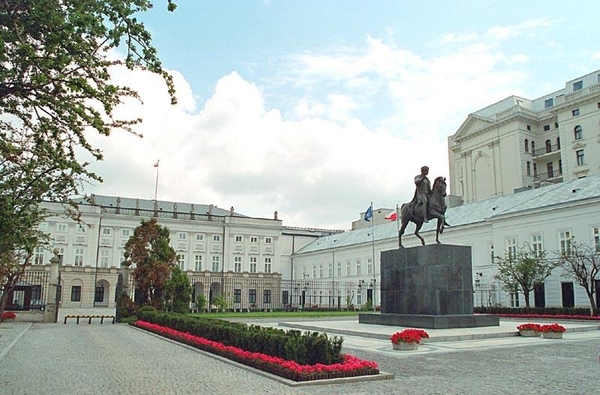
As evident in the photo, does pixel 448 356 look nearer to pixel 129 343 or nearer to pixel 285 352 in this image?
pixel 285 352

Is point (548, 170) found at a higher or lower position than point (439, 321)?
higher

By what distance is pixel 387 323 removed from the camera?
22922mm

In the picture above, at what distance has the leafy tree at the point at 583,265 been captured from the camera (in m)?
34.2

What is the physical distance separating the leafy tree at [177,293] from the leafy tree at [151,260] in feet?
1.22

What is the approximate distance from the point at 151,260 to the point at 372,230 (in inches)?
1311

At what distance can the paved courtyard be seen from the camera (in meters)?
9.84

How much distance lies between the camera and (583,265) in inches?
1344

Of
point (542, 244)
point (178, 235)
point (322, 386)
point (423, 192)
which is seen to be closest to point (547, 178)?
point (542, 244)

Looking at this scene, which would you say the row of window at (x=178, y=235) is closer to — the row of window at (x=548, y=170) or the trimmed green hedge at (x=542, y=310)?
the row of window at (x=548, y=170)

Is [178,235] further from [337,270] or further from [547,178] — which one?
[547,178]

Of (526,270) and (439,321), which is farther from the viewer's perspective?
(526,270)

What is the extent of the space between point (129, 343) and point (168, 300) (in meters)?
14.7

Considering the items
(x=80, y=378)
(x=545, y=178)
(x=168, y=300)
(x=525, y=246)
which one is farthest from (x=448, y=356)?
(x=545, y=178)

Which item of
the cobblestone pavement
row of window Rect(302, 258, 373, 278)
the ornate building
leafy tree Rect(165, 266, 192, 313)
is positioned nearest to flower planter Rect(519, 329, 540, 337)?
the cobblestone pavement
